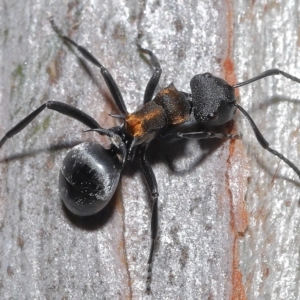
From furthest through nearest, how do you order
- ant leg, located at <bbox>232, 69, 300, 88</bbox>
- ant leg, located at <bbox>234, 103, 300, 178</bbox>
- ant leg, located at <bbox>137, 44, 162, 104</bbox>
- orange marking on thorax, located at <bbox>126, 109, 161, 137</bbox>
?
orange marking on thorax, located at <bbox>126, 109, 161, 137</bbox>, ant leg, located at <bbox>137, 44, 162, 104</bbox>, ant leg, located at <bbox>232, 69, 300, 88</bbox>, ant leg, located at <bbox>234, 103, 300, 178</bbox>

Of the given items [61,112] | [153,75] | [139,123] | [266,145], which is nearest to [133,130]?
[139,123]

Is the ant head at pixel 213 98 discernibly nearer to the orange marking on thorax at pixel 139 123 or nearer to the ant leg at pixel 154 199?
the orange marking on thorax at pixel 139 123

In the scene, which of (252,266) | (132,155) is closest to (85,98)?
(132,155)

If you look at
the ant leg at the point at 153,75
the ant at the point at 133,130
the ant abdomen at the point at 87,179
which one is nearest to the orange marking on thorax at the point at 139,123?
the ant at the point at 133,130

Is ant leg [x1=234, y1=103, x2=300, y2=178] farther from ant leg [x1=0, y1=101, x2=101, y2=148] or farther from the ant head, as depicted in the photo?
ant leg [x1=0, y1=101, x2=101, y2=148]

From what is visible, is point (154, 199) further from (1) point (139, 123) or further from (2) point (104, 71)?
(2) point (104, 71)

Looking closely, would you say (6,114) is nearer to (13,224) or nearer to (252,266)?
(13,224)

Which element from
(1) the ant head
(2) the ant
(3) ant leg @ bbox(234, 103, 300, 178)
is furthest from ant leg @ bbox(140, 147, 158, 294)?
(3) ant leg @ bbox(234, 103, 300, 178)
